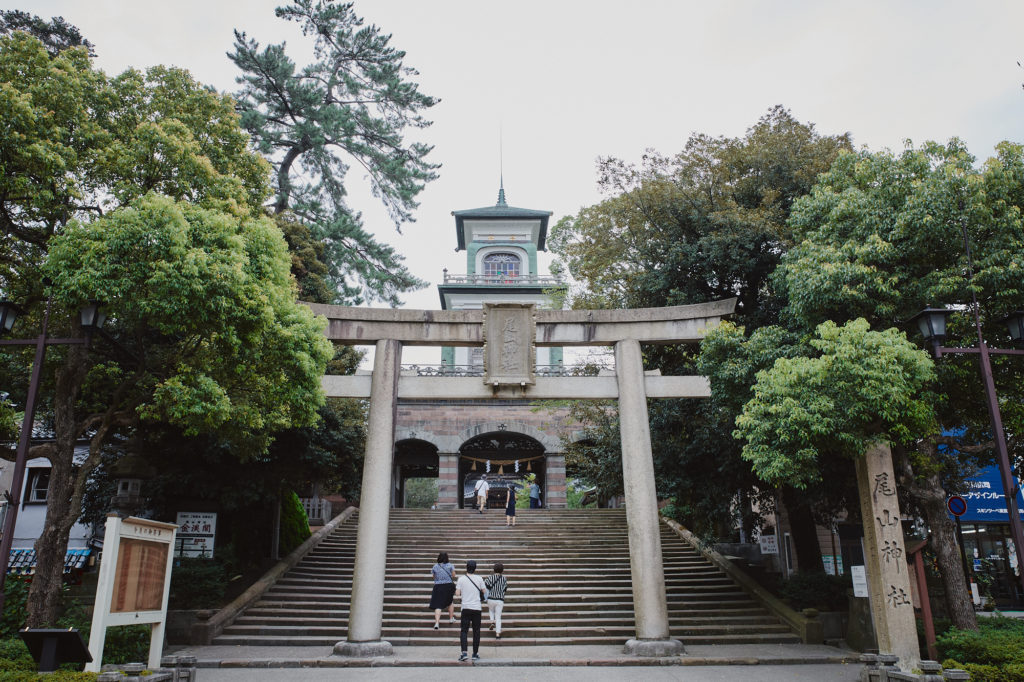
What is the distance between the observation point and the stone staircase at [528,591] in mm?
12305

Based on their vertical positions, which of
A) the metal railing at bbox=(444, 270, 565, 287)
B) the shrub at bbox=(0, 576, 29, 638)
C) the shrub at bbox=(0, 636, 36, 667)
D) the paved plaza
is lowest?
the paved plaza

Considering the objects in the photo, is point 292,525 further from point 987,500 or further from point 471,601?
point 987,500

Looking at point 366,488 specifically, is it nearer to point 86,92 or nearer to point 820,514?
point 86,92

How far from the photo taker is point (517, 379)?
471 inches

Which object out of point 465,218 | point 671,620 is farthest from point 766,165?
point 465,218

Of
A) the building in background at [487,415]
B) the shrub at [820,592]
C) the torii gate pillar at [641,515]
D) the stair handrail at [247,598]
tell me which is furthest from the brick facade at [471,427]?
the torii gate pillar at [641,515]

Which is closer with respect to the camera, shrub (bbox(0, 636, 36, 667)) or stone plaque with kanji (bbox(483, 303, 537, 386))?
shrub (bbox(0, 636, 36, 667))

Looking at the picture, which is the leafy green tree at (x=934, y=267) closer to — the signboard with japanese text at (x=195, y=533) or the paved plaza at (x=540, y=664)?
the paved plaza at (x=540, y=664)

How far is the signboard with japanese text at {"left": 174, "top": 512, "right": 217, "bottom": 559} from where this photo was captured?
46.3ft

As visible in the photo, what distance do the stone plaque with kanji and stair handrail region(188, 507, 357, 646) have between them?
21.9 ft

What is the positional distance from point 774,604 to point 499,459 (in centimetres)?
1494

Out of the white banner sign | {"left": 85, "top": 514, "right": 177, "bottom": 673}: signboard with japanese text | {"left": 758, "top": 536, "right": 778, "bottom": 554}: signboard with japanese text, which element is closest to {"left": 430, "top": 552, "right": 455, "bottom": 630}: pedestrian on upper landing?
{"left": 85, "top": 514, "right": 177, "bottom": 673}: signboard with japanese text

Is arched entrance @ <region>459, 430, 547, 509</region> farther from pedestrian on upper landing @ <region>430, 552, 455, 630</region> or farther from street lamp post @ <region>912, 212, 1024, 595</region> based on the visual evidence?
street lamp post @ <region>912, 212, 1024, 595</region>

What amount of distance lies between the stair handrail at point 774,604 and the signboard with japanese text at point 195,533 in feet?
37.4
